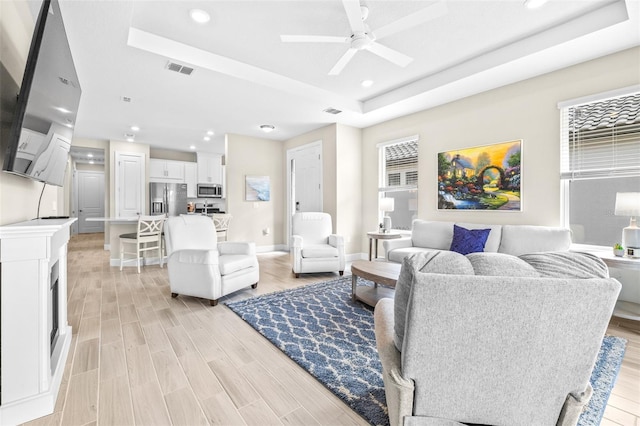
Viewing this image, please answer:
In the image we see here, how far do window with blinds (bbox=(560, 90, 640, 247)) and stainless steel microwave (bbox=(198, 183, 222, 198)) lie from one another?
7.45m

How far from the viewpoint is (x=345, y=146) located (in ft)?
17.9

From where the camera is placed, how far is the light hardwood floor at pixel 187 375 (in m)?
1.49

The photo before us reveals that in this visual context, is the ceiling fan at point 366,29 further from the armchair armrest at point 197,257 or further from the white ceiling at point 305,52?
the armchair armrest at point 197,257

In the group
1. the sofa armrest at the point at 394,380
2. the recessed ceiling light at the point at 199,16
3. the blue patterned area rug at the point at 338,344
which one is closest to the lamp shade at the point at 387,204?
the blue patterned area rug at the point at 338,344

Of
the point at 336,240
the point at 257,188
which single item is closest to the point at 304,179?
the point at 257,188

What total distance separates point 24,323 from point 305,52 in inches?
124

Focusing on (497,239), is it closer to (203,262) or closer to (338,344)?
(338,344)

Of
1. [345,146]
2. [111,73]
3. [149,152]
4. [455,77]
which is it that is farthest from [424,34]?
[149,152]

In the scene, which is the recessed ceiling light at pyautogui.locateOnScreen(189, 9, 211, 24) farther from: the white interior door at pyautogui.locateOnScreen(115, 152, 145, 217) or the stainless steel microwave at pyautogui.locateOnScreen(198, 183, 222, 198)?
the stainless steel microwave at pyautogui.locateOnScreen(198, 183, 222, 198)

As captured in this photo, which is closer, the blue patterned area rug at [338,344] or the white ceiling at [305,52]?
the blue patterned area rug at [338,344]

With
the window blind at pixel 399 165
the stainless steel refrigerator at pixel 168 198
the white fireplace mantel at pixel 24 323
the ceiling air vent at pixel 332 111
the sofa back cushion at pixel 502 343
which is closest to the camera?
the sofa back cushion at pixel 502 343

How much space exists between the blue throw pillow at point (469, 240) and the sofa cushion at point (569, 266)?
2638 millimetres

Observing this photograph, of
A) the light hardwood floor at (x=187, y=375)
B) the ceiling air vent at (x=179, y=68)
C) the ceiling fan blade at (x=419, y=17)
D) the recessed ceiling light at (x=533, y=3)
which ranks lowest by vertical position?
the light hardwood floor at (x=187, y=375)

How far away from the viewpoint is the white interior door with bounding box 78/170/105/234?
924cm
